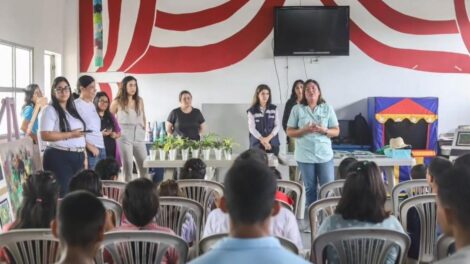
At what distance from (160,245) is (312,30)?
22.5 feet

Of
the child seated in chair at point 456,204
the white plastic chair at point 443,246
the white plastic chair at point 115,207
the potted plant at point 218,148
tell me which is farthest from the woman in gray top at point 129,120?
the child seated in chair at point 456,204

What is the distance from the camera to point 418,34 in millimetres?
8977

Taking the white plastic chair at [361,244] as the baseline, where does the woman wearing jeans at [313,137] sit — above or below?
above

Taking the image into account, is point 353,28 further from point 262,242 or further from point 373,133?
point 262,242

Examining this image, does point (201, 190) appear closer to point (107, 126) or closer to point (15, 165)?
point (15, 165)

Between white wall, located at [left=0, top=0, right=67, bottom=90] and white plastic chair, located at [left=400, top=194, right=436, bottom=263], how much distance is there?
191 inches

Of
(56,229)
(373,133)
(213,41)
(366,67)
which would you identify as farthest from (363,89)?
(56,229)

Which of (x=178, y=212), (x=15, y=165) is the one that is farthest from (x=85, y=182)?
(x=15, y=165)

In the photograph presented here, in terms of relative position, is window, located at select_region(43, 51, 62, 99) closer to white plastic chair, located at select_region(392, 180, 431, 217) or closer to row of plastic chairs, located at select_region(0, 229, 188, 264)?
white plastic chair, located at select_region(392, 180, 431, 217)

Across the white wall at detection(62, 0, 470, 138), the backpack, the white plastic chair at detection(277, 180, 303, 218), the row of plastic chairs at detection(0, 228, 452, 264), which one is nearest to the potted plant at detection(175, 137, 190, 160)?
the white plastic chair at detection(277, 180, 303, 218)

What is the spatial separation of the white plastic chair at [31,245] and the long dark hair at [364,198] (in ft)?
4.48

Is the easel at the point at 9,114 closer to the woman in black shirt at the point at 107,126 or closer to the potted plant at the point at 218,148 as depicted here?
the woman in black shirt at the point at 107,126

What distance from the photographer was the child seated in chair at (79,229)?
1.79 m

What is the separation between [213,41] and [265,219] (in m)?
7.80
